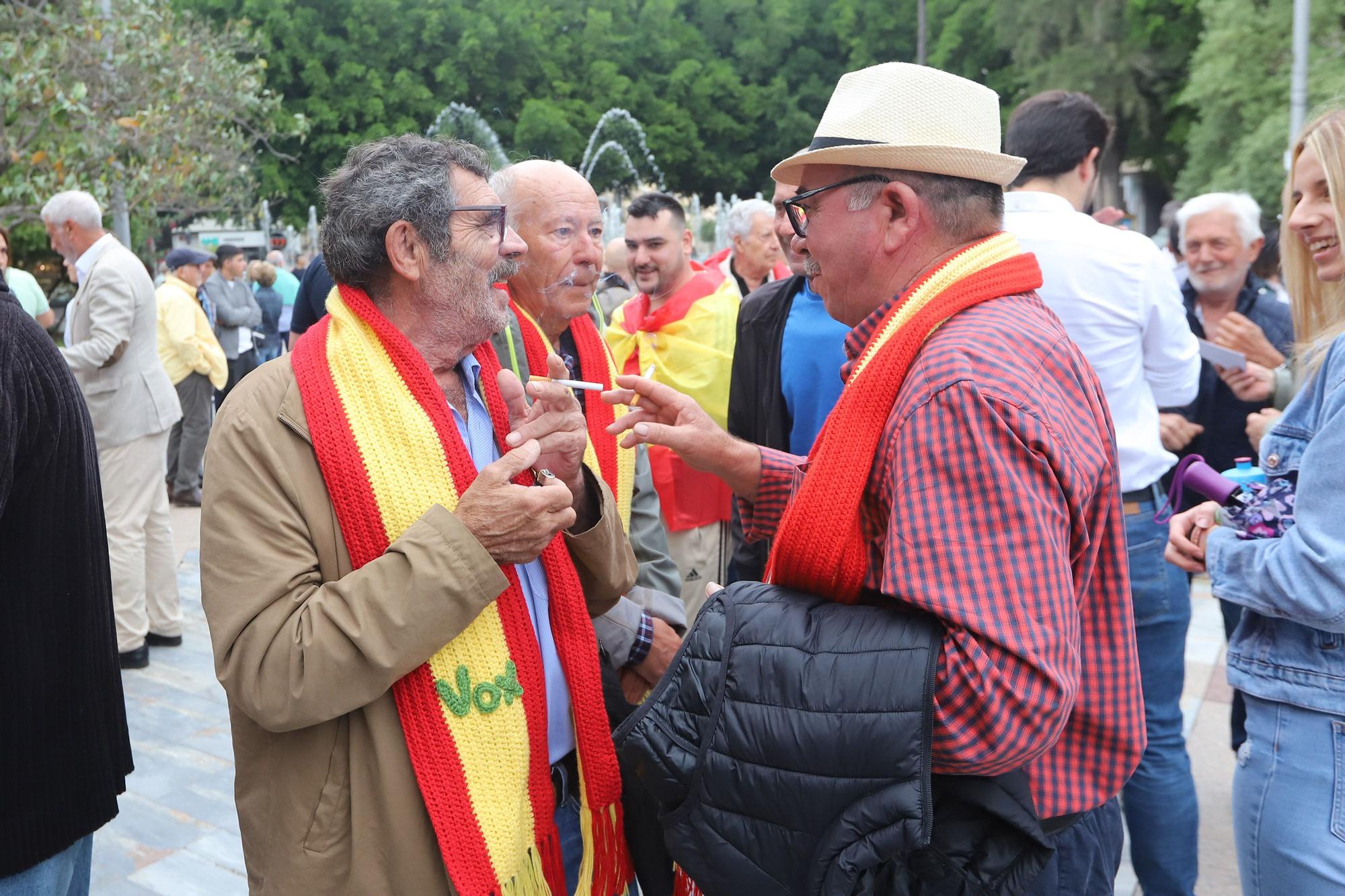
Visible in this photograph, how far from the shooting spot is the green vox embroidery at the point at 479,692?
6.58 ft

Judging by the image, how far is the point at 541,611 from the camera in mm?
2295

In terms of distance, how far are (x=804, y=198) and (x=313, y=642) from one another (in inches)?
43.5

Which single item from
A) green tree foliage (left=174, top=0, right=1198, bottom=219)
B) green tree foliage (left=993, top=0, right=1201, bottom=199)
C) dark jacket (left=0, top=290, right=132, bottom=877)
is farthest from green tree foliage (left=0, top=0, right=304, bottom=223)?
green tree foliage (left=993, top=0, right=1201, bottom=199)

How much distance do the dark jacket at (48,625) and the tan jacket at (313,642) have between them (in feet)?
1.45

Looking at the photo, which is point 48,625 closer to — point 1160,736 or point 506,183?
point 506,183

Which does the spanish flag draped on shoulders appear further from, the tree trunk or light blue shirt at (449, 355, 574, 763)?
the tree trunk

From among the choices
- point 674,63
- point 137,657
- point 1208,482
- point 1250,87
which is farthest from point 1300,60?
point 674,63

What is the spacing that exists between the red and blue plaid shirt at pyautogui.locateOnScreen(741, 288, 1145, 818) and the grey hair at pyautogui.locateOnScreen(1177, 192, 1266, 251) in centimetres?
367

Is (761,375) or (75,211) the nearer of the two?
(761,375)

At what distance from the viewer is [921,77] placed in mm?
1869

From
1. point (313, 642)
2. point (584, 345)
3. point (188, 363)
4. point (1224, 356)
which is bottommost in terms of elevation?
point (188, 363)

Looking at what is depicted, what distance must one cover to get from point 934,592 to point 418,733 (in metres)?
0.97

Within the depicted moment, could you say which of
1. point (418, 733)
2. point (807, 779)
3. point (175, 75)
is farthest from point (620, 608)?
point (175, 75)

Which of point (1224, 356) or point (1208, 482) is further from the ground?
point (1208, 482)
